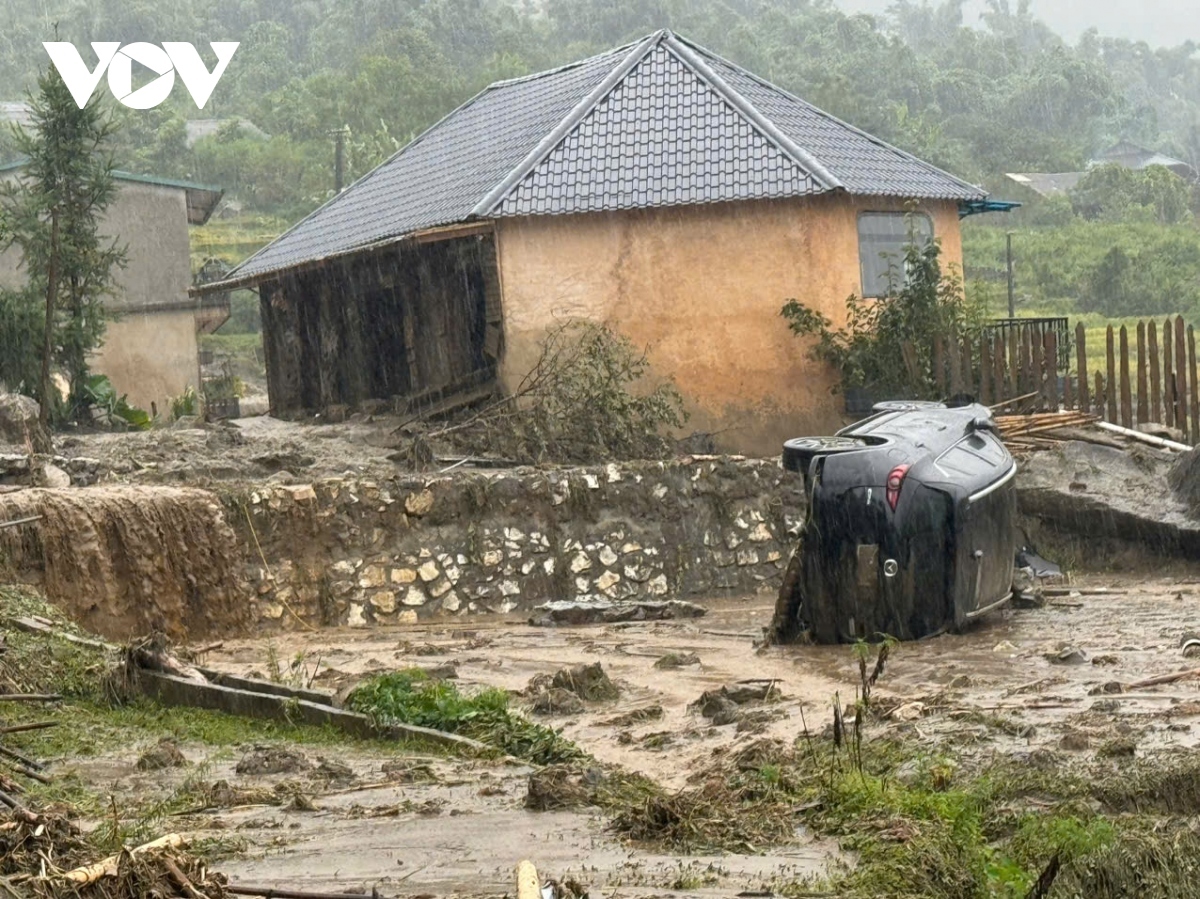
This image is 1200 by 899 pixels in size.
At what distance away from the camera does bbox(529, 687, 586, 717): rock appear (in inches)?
382

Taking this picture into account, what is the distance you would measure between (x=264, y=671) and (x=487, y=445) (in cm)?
718

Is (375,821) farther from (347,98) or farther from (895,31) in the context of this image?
(895,31)

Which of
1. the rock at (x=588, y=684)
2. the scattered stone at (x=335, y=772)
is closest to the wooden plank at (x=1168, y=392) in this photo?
the rock at (x=588, y=684)

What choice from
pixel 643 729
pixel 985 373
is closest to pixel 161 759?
pixel 643 729

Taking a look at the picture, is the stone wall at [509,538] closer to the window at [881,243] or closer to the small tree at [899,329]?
the small tree at [899,329]

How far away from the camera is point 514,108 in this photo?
26609 millimetres

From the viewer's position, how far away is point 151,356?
35.2 meters

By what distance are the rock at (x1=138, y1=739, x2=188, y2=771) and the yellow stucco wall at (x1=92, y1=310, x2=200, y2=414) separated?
26.8 m

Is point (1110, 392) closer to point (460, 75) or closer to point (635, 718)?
point (635, 718)

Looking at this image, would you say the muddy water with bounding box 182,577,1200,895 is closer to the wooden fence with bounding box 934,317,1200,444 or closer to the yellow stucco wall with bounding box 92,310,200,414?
the wooden fence with bounding box 934,317,1200,444

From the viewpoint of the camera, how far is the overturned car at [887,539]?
11.3 meters

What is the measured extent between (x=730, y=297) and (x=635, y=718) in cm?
1348

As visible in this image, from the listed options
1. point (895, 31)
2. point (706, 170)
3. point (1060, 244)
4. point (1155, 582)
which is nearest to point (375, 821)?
point (1155, 582)

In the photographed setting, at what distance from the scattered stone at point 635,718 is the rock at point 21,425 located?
8.92m
